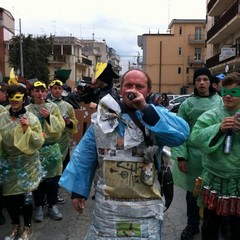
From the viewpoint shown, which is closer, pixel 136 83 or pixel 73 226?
pixel 136 83

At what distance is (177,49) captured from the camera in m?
60.1

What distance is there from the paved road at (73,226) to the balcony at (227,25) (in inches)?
829

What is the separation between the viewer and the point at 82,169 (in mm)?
2525

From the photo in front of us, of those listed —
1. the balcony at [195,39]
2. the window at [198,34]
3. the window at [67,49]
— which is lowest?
the window at [67,49]

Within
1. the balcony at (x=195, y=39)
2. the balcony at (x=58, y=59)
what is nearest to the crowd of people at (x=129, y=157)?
the balcony at (x=195, y=39)

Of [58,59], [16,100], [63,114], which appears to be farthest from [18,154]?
[58,59]

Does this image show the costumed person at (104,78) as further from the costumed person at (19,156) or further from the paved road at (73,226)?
the paved road at (73,226)

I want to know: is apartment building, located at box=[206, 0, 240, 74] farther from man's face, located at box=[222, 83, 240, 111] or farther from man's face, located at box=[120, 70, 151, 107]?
man's face, located at box=[120, 70, 151, 107]

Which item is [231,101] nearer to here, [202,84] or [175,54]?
[202,84]

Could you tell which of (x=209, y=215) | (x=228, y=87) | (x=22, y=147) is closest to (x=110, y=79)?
(x=22, y=147)

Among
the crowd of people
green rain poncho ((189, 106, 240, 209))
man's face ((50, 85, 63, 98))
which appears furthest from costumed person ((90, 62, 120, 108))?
green rain poncho ((189, 106, 240, 209))

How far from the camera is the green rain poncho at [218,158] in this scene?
2.99 m

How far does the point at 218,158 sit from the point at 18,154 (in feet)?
6.86

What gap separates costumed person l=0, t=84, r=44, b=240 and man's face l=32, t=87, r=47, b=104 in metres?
0.73
